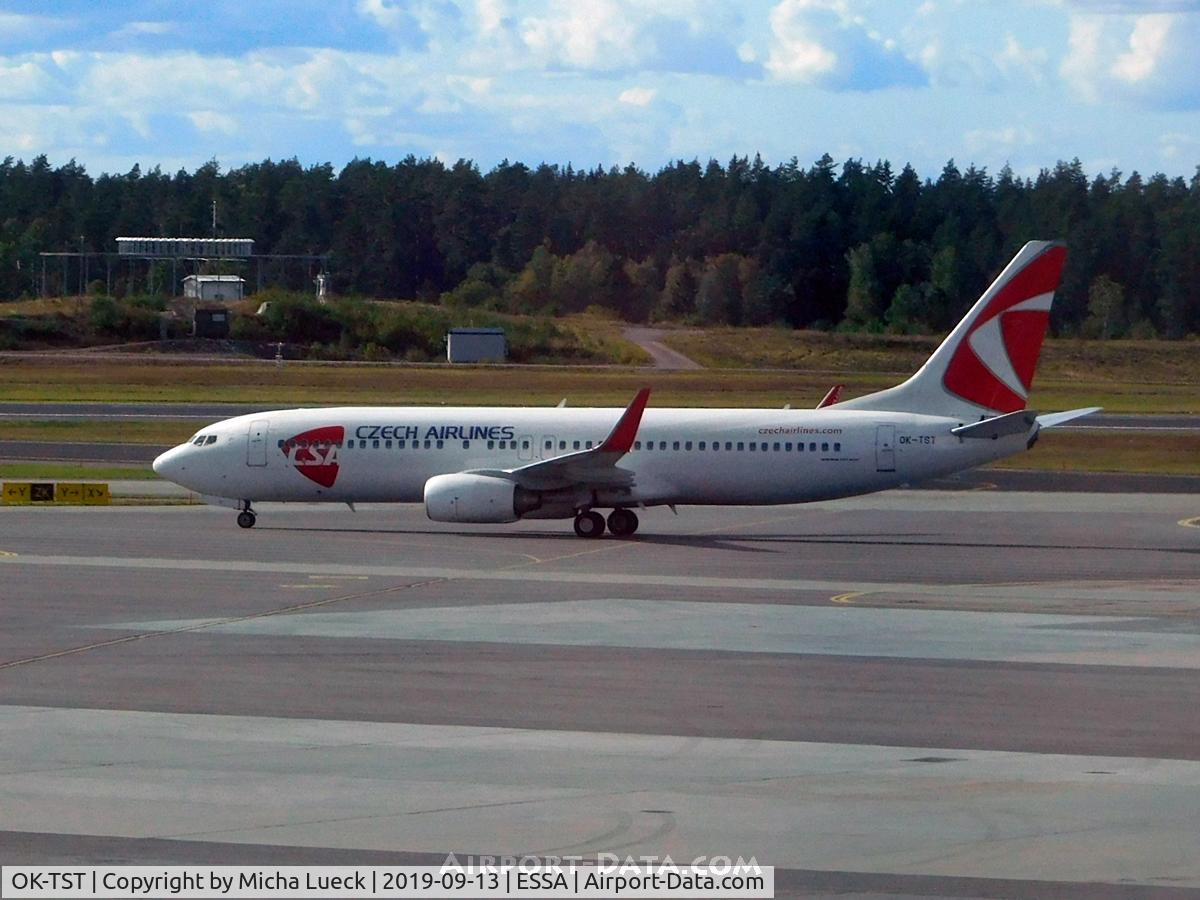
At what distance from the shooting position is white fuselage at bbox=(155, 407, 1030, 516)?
41.0 metres

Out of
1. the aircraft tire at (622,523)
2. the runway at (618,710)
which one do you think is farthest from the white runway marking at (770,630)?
the aircraft tire at (622,523)

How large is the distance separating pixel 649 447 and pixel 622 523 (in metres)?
1.99

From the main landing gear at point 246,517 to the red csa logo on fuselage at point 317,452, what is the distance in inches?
67.7

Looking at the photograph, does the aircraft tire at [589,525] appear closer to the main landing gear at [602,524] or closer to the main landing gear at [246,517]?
the main landing gear at [602,524]

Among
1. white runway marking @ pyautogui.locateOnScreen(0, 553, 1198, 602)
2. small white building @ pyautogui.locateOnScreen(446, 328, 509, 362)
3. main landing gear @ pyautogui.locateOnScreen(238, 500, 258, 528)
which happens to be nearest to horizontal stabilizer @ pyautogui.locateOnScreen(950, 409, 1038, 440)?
white runway marking @ pyautogui.locateOnScreen(0, 553, 1198, 602)

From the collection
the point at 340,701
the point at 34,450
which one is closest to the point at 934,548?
the point at 340,701

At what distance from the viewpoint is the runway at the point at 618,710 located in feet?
43.5

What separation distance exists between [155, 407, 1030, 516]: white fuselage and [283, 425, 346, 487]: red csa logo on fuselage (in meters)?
0.03

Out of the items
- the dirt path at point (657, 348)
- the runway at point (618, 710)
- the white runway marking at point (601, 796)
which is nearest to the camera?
the white runway marking at point (601, 796)

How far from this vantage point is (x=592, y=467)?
4075cm

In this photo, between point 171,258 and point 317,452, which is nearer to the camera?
point 317,452

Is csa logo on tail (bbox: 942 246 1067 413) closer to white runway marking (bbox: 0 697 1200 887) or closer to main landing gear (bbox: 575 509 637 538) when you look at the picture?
main landing gear (bbox: 575 509 637 538)

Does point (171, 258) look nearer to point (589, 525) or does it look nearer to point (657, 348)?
point (657, 348)

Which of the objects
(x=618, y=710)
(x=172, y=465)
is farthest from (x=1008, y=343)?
(x=618, y=710)
